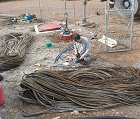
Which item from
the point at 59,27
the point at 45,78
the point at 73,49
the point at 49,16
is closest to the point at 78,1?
the point at 49,16

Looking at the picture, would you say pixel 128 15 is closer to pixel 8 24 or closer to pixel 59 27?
pixel 59 27

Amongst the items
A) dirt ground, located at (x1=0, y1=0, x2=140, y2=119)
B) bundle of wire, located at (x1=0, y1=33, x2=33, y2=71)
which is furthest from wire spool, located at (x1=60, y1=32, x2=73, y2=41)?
bundle of wire, located at (x1=0, y1=33, x2=33, y2=71)

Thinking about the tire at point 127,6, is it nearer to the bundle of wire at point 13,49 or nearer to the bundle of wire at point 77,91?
the bundle of wire at point 13,49

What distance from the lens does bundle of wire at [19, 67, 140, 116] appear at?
5.80 meters

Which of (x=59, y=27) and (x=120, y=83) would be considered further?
(x=59, y=27)

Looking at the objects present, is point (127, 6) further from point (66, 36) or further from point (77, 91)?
point (77, 91)

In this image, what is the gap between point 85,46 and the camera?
792 centimetres

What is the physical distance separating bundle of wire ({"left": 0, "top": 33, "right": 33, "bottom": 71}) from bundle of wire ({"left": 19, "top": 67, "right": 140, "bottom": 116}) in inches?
66.2

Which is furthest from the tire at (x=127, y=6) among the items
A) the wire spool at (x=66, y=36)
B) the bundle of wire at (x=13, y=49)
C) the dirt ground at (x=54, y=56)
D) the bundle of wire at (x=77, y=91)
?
the bundle of wire at (x=77, y=91)

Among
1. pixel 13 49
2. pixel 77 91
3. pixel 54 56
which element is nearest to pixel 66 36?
pixel 54 56

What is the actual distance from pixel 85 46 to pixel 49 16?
22.7 feet

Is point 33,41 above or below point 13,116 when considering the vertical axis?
above

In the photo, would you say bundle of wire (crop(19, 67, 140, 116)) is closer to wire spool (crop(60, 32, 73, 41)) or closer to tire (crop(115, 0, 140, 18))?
wire spool (crop(60, 32, 73, 41))

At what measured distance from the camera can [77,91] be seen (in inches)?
237
